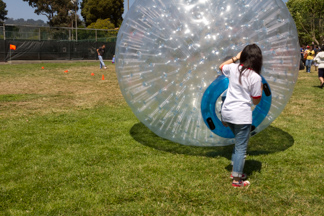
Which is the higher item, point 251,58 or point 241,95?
point 251,58

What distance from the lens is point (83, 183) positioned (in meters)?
4.09

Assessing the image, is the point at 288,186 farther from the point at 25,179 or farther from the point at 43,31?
the point at 43,31

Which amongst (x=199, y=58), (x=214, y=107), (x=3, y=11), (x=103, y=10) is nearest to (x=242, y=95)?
(x=214, y=107)

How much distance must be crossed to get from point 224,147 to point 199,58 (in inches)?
72.5

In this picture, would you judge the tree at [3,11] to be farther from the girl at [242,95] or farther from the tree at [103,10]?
the girl at [242,95]

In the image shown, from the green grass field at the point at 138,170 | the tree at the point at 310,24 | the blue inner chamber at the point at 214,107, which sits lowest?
the green grass field at the point at 138,170

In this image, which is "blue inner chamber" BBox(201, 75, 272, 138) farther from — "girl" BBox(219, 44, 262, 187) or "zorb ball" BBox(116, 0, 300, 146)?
"girl" BBox(219, 44, 262, 187)

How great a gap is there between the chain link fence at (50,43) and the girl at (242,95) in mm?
23243

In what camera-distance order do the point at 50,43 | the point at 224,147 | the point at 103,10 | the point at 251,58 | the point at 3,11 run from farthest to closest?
the point at 3,11, the point at 103,10, the point at 50,43, the point at 224,147, the point at 251,58

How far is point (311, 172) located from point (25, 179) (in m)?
3.78

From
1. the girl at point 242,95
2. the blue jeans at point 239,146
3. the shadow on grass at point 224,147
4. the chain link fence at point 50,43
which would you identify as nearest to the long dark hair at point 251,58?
the girl at point 242,95

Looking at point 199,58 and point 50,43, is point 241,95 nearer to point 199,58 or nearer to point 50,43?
point 199,58

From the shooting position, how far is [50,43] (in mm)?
25750

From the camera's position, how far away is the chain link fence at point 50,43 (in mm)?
23875
